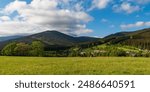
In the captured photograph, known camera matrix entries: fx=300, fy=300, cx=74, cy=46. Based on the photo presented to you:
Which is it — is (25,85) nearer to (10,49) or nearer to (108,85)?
(108,85)

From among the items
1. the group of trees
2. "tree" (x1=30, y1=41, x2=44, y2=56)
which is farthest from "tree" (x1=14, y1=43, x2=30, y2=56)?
"tree" (x1=30, y1=41, x2=44, y2=56)

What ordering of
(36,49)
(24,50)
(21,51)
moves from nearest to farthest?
(21,51) < (24,50) < (36,49)

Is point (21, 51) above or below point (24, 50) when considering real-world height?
below

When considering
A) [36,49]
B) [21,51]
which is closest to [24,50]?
[21,51]

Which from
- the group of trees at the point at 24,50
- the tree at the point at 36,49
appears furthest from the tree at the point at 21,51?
the tree at the point at 36,49

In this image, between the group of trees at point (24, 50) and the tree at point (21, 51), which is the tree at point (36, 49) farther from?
the tree at point (21, 51)

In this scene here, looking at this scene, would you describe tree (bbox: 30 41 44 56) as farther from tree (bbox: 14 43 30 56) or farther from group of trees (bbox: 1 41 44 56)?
tree (bbox: 14 43 30 56)

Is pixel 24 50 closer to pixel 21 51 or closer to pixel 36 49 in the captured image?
pixel 21 51

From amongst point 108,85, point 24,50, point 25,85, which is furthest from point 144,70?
point 24,50

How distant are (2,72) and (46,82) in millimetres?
5127

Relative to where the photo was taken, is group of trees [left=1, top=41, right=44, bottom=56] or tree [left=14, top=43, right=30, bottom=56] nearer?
tree [left=14, top=43, right=30, bottom=56]

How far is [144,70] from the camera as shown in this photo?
1958 centimetres

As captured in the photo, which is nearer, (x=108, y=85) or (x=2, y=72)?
(x=108, y=85)

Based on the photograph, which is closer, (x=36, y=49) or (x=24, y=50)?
(x=24, y=50)
